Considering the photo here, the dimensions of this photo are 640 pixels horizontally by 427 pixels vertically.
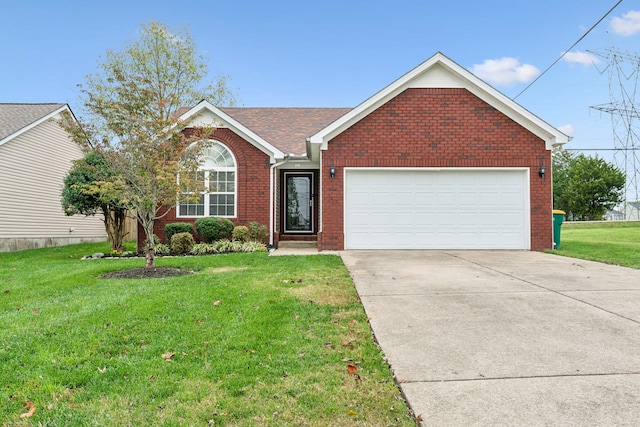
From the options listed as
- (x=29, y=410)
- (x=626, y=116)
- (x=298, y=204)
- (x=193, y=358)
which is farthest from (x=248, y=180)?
(x=626, y=116)

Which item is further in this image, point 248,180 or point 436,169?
point 248,180

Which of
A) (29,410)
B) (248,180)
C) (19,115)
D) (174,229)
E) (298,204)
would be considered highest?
(19,115)

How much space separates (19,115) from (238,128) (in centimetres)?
996

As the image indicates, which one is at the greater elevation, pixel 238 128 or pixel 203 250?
pixel 238 128

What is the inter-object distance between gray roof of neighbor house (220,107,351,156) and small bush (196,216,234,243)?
3.00 m

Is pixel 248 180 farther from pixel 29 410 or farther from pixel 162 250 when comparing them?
pixel 29 410

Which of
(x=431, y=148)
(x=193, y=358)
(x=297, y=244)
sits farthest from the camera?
(x=297, y=244)

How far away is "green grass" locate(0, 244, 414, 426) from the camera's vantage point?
229cm

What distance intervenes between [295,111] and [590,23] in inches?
418

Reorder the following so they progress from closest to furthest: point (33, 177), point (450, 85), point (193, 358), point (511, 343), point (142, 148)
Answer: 1. point (193, 358)
2. point (511, 343)
3. point (142, 148)
4. point (450, 85)
5. point (33, 177)

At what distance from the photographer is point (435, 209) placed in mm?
10891

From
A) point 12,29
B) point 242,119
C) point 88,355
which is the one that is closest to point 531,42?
point 242,119

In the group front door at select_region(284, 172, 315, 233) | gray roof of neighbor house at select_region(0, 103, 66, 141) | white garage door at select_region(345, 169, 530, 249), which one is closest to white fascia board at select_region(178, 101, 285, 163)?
front door at select_region(284, 172, 315, 233)

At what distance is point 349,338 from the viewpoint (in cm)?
350
